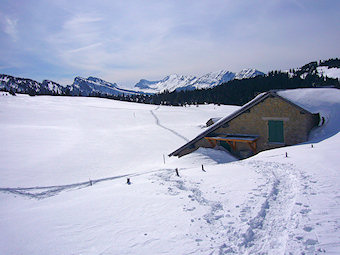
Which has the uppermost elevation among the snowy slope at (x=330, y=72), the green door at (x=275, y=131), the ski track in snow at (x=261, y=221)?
the snowy slope at (x=330, y=72)

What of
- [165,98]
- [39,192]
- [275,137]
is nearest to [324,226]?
[275,137]

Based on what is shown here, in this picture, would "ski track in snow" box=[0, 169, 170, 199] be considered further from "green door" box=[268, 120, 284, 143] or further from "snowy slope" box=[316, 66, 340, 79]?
"snowy slope" box=[316, 66, 340, 79]

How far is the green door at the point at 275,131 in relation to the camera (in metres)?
15.0

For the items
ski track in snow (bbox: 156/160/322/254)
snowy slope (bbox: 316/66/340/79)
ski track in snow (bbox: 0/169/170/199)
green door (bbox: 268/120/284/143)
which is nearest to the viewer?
ski track in snow (bbox: 156/160/322/254)

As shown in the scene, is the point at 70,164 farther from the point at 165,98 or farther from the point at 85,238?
the point at 165,98

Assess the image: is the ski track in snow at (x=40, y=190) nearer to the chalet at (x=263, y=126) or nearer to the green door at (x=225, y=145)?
the chalet at (x=263, y=126)

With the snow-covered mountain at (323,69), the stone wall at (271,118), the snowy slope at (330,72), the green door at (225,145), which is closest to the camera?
the stone wall at (271,118)

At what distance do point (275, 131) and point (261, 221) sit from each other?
12.0 meters

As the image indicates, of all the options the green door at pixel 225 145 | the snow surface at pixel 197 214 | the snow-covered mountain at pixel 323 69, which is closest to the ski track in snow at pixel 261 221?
the snow surface at pixel 197 214

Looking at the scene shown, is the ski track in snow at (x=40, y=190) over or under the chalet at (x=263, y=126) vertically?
under

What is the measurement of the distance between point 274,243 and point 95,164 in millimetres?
15899

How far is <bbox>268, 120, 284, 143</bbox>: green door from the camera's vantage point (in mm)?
14953

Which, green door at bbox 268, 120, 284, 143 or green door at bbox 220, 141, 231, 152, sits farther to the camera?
green door at bbox 220, 141, 231, 152

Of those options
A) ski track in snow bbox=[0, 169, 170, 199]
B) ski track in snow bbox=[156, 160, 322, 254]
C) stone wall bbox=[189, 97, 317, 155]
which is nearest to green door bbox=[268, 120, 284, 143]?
stone wall bbox=[189, 97, 317, 155]
